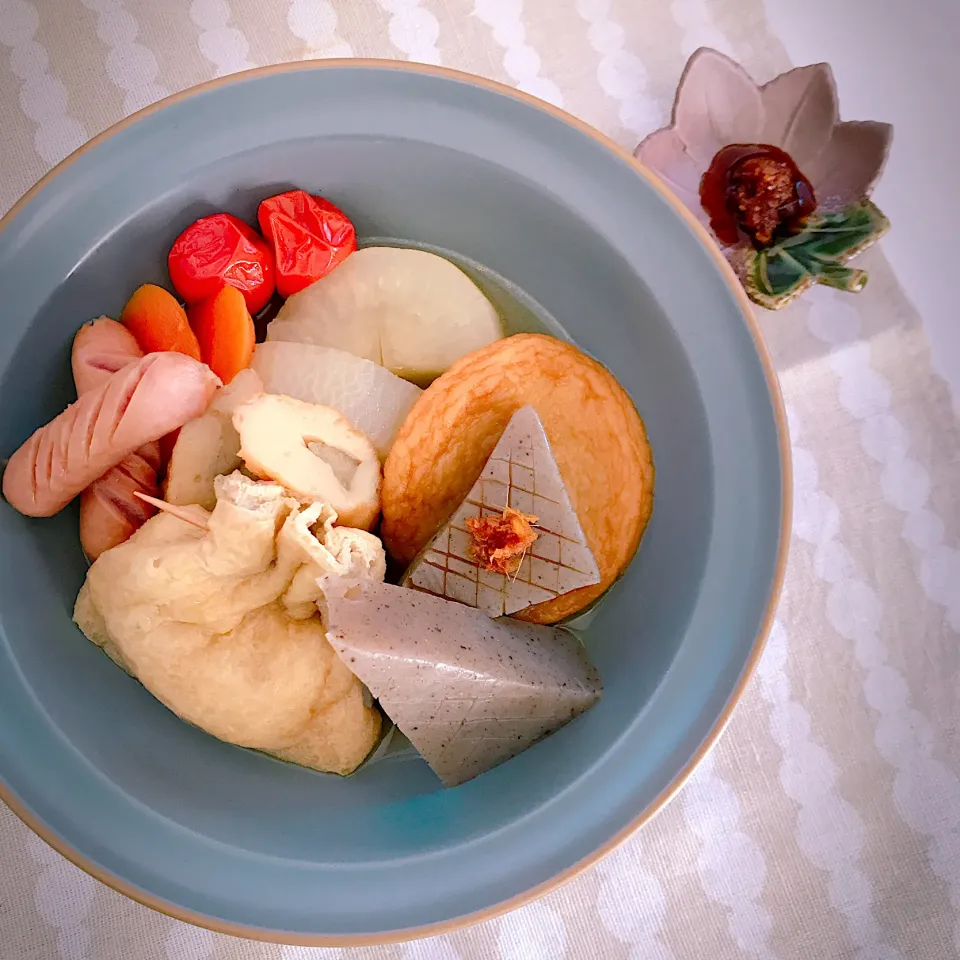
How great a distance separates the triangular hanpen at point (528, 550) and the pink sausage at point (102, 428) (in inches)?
14.5

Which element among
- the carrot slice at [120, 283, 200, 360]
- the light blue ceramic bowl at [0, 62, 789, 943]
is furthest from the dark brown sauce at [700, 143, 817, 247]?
the carrot slice at [120, 283, 200, 360]

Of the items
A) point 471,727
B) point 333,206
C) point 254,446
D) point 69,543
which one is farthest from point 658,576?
point 69,543

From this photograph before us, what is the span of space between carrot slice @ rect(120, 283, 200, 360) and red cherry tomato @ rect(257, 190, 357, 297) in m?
0.15

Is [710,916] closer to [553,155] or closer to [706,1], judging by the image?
[553,155]

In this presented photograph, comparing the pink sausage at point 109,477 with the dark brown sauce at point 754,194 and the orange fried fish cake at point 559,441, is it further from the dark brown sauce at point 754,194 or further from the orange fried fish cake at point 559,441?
the dark brown sauce at point 754,194

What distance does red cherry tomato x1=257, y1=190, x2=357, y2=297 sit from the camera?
110cm

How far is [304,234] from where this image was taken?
1.11 metres

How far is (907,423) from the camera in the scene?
1297 millimetres

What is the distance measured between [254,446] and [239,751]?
0.43 meters

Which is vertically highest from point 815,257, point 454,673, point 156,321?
point 156,321

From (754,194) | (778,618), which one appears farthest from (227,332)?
(778,618)

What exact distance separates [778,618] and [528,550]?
18.3 inches

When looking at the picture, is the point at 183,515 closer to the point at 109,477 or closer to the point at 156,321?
the point at 109,477

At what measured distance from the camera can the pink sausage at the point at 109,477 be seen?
41.0 inches
